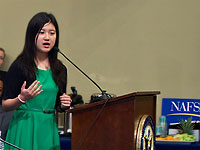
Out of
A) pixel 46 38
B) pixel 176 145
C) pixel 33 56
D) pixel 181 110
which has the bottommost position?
pixel 176 145

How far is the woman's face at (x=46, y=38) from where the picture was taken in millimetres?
2580

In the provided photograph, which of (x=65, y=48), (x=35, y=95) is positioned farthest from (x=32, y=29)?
(x=65, y=48)

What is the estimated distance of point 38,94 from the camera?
2445 millimetres

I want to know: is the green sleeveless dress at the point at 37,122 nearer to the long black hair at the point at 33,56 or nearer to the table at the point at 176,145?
the long black hair at the point at 33,56

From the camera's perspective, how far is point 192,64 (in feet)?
15.8

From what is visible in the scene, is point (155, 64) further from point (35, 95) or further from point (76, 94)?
point (35, 95)

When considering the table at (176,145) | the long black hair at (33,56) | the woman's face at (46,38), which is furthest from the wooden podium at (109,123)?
the table at (176,145)


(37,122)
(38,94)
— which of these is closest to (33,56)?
(38,94)

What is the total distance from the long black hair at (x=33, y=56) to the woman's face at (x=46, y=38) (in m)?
0.02

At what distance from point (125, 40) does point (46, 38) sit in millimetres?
2430

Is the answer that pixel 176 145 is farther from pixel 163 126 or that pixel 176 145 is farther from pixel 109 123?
pixel 109 123

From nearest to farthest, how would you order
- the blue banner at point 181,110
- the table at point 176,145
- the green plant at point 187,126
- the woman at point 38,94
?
the woman at point 38,94 → the table at point 176,145 → the green plant at point 187,126 → the blue banner at point 181,110

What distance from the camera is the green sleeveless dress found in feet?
8.20

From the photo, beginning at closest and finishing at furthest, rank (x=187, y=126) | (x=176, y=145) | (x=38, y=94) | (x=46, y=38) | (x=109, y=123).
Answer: (x=109, y=123), (x=38, y=94), (x=46, y=38), (x=176, y=145), (x=187, y=126)
